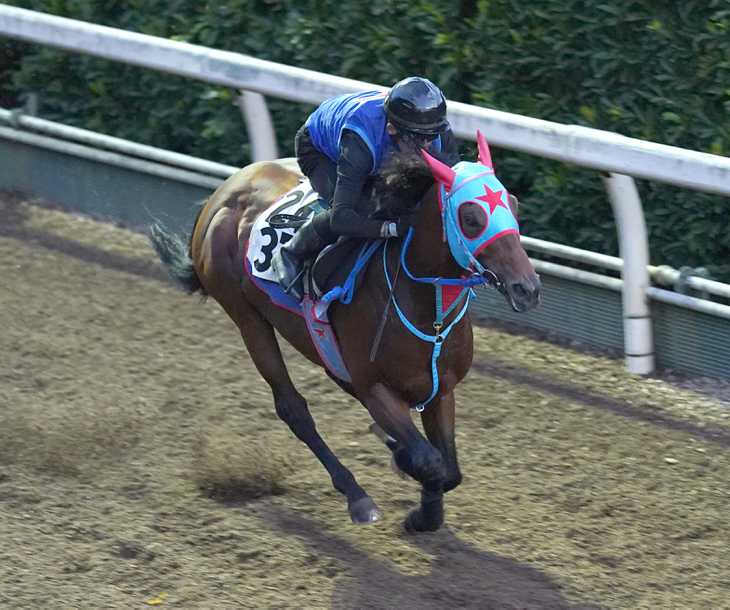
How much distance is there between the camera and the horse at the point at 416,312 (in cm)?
473

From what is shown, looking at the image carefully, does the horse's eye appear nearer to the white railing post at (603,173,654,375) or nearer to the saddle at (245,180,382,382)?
the saddle at (245,180,382,382)

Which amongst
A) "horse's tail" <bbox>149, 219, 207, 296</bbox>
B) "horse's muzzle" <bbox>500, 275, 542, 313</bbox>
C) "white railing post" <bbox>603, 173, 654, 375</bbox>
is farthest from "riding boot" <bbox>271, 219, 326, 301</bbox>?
"white railing post" <bbox>603, 173, 654, 375</bbox>

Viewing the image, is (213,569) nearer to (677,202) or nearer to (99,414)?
(99,414)

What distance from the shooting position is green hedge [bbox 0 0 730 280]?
6.87 meters

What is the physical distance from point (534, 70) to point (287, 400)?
2.45 metres

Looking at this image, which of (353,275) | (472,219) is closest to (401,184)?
(472,219)

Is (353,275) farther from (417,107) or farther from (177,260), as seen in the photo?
(177,260)

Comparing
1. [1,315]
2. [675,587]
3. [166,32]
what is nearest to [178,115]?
[166,32]

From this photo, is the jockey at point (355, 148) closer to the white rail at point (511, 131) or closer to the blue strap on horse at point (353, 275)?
the blue strap on horse at point (353, 275)

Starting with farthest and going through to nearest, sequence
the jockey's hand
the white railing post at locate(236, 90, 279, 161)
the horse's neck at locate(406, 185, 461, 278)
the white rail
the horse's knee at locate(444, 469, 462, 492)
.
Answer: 1. the white railing post at locate(236, 90, 279, 161)
2. the white rail
3. the horse's knee at locate(444, 469, 462, 492)
4. the jockey's hand
5. the horse's neck at locate(406, 185, 461, 278)

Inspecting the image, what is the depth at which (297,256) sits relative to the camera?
561 centimetres

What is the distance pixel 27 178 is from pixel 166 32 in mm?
1487

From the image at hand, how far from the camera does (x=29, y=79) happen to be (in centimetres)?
970

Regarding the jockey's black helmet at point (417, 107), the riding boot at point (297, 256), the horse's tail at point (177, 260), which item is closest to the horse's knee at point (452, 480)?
the riding boot at point (297, 256)
